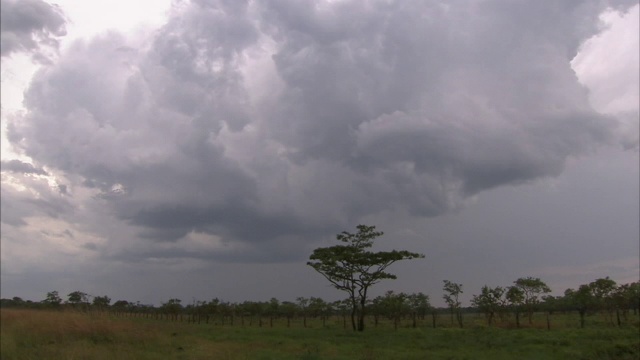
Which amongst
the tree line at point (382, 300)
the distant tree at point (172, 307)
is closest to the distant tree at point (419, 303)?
the tree line at point (382, 300)

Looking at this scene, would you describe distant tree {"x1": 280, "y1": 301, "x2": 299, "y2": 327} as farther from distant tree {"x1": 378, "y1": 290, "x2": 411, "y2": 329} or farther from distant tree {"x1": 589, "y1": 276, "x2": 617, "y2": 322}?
distant tree {"x1": 589, "y1": 276, "x2": 617, "y2": 322}

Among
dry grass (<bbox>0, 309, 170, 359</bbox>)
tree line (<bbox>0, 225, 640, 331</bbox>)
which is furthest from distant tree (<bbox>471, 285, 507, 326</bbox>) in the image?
dry grass (<bbox>0, 309, 170, 359</bbox>)

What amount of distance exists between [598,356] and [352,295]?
2729 centimetres

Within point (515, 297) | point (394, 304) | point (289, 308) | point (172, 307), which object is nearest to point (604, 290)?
point (515, 297)

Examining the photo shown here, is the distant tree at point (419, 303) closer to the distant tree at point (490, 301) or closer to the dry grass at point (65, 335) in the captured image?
the distant tree at point (490, 301)

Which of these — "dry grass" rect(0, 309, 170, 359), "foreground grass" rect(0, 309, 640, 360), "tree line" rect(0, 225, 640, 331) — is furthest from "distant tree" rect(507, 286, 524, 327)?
"dry grass" rect(0, 309, 170, 359)

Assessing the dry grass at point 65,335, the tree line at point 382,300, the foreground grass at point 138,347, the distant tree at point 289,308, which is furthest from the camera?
the distant tree at point 289,308

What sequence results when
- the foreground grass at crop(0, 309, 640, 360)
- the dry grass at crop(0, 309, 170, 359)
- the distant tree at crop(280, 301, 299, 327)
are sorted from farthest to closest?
the distant tree at crop(280, 301, 299, 327), the foreground grass at crop(0, 309, 640, 360), the dry grass at crop(0, 309, 170, 359)

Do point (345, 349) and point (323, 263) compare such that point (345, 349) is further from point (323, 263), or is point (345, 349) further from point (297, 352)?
point (323, 263)

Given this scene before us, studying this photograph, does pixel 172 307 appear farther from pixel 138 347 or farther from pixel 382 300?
pixel 138 347

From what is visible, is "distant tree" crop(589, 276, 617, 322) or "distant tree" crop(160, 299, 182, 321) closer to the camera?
"distant tree" crop(589, 276, 617, 322)

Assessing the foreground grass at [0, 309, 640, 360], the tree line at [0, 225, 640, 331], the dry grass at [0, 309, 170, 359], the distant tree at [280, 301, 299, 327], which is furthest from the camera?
the distant tree at [280, 301, 299, 327]

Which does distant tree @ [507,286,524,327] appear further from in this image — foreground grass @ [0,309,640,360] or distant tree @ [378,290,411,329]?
foreground grass @ [0,309,640,360]

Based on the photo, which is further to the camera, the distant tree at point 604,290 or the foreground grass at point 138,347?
the distant tree at point 604,290
